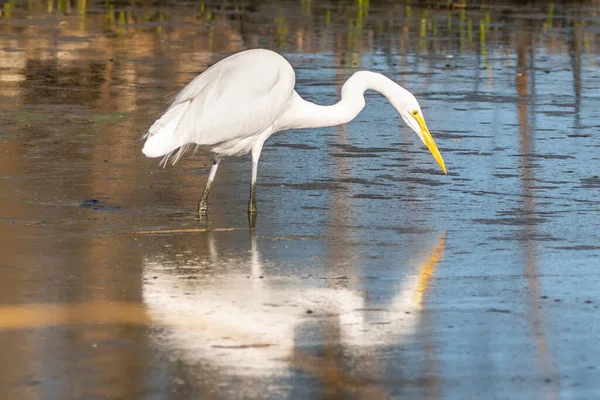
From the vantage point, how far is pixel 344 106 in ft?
34.4

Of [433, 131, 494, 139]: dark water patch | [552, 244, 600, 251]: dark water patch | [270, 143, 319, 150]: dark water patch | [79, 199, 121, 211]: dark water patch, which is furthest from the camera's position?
[433, 131, 494, 139]: dark water patch

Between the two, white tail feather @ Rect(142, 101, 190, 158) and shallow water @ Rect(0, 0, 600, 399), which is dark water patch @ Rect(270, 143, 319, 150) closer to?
shallow water @ Rect(0, 0, 600, 399)

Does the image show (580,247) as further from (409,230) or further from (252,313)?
(252,313)

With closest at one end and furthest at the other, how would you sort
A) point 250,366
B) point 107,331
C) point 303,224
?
point 250,366
point 107,331
point 303,224

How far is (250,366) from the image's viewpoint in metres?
6.18

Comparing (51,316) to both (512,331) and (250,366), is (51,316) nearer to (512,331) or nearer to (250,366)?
(250,366)

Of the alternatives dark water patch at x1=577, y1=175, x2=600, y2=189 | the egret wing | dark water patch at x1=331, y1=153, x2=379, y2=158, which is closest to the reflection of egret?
the egret wing

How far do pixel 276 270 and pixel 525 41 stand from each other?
16389 millimetres

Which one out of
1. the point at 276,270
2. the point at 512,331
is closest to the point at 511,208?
the point at 276,270

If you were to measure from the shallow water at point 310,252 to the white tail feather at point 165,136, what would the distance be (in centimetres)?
47

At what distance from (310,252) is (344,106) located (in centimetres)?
212

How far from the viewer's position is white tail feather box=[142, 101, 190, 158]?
31.3 ft

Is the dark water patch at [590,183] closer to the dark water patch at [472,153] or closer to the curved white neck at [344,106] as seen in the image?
the dark water patch at [472,153]

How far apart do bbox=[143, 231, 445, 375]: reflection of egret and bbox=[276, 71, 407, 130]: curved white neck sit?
7.42 feet
